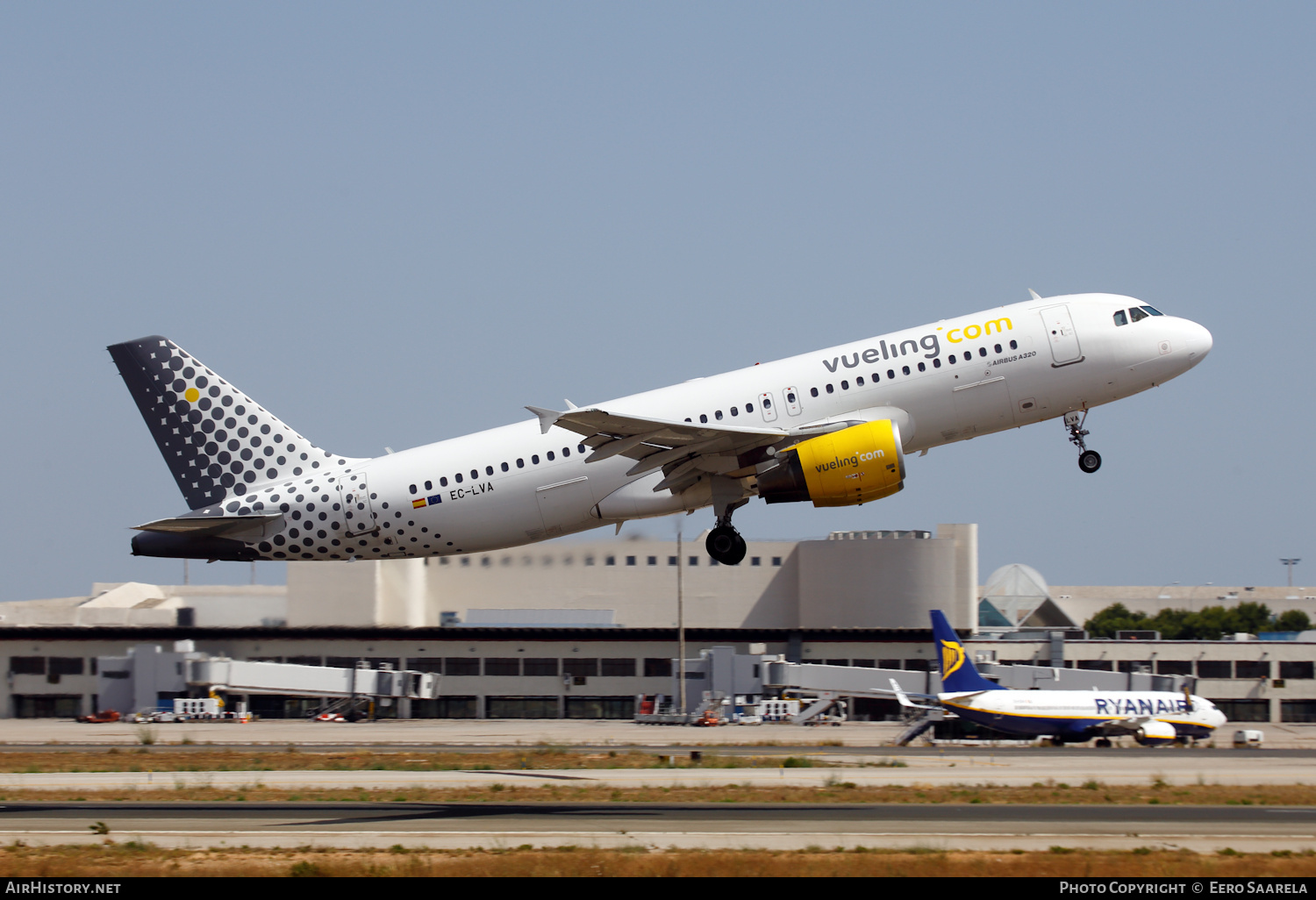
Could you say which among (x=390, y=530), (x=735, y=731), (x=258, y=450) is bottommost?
(x=735, y=731)

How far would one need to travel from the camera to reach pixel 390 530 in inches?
1257

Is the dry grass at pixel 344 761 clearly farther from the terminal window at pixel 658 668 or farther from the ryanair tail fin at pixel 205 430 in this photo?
the terminal window at pixel 658 668

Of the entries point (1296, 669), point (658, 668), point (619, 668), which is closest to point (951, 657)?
point (658, 668)

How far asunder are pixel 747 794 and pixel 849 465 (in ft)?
26.2

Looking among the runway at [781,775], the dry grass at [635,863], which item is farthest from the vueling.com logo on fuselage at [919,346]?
the dry grass at [635,863]

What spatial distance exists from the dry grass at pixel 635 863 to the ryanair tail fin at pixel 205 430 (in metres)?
13.0

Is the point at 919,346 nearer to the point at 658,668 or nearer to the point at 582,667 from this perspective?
the point at 582,667

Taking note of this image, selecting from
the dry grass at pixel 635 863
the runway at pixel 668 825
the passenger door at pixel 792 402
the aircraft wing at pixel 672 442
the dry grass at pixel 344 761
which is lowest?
the dry grass at pixel 344 761

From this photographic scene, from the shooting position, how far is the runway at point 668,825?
22.5 m

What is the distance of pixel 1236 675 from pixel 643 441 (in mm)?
65292

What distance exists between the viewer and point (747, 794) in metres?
30.4

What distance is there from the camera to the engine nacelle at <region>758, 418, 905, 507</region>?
28781 mm
